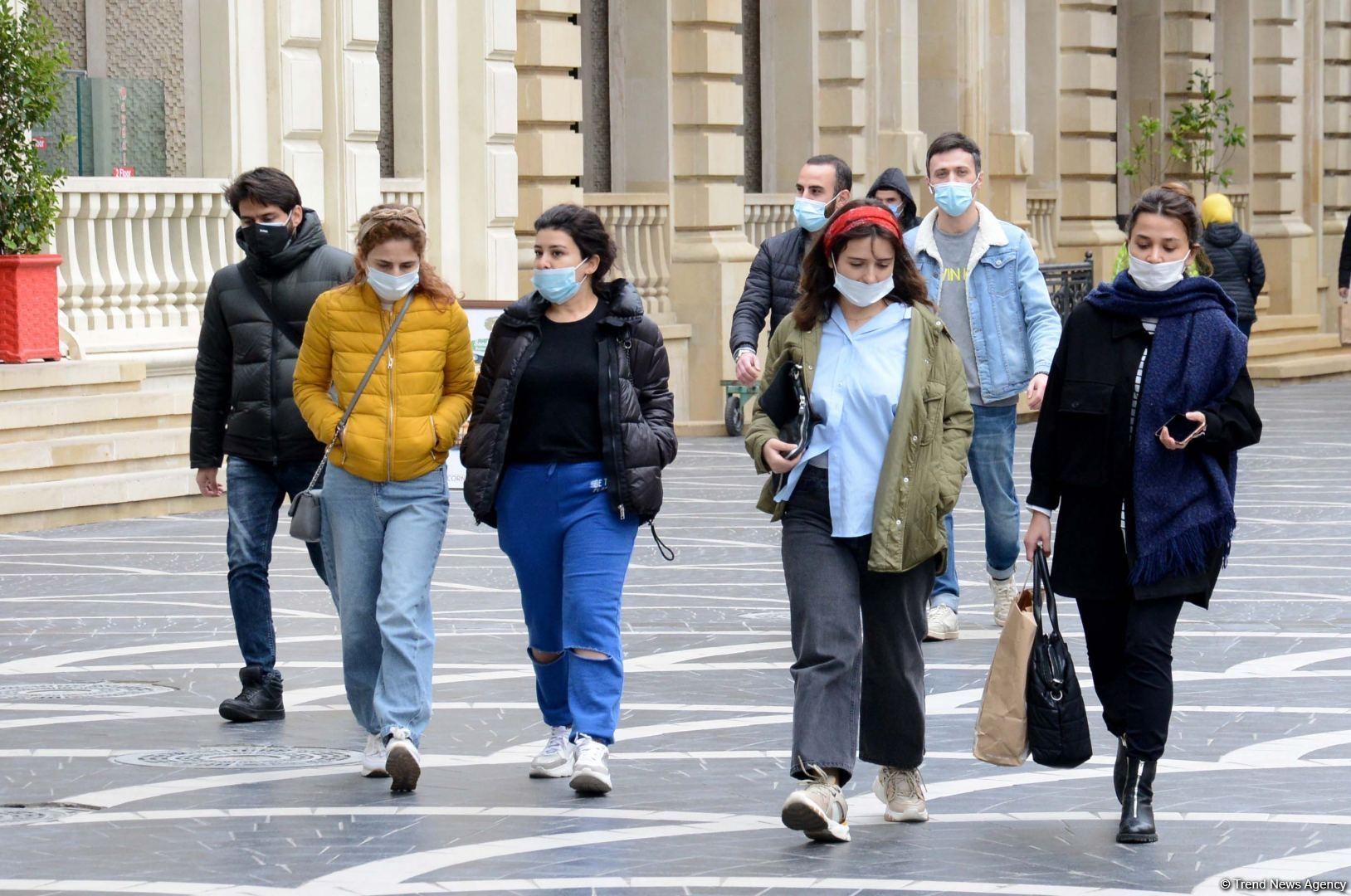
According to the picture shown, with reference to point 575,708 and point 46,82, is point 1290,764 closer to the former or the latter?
point 575,708

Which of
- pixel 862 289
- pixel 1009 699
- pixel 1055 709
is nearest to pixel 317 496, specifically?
pixel 862 289

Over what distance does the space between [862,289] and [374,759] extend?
2.11 m

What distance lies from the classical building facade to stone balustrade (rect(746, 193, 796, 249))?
4cm

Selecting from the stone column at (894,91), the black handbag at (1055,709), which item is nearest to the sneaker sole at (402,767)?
the black handbag at (1055,709)

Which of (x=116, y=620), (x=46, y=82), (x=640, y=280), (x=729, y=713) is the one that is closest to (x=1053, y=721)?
(x=729, y=713)

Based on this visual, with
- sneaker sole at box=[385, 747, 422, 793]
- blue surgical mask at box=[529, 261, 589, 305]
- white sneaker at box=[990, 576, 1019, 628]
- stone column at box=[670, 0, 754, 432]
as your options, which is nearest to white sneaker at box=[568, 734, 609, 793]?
sneaker sole at box=[385, 747, 422, 793]

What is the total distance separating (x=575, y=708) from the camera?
8.15 m

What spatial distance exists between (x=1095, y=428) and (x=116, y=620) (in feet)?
19.3

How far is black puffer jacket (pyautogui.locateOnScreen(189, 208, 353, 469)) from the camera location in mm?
9414

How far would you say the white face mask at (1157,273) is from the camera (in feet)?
24.5

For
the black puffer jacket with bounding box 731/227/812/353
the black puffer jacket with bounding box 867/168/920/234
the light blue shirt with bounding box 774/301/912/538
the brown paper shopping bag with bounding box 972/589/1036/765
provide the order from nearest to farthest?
the brown paper shopping bag with bounding box 972/589/1036/765
the light blue shirt with bounding box 774/301/912/538
the black puffer jacket with bounding box 867/168/920/234
the black puffer jacket with bounding box 731/227/812/353

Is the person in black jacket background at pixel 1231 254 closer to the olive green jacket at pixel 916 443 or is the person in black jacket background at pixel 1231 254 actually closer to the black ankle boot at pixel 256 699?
the black ankle boot at pixel 256 699

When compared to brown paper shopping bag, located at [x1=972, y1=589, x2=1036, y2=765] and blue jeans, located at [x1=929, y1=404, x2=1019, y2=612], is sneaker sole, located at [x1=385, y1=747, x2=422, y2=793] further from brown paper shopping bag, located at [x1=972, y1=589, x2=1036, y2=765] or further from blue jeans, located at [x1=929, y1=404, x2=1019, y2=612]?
blue jeans, located at [x1=929, y1=404, x2=1019, y2=612]

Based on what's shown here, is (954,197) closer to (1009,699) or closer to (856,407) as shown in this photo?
(856,407)
